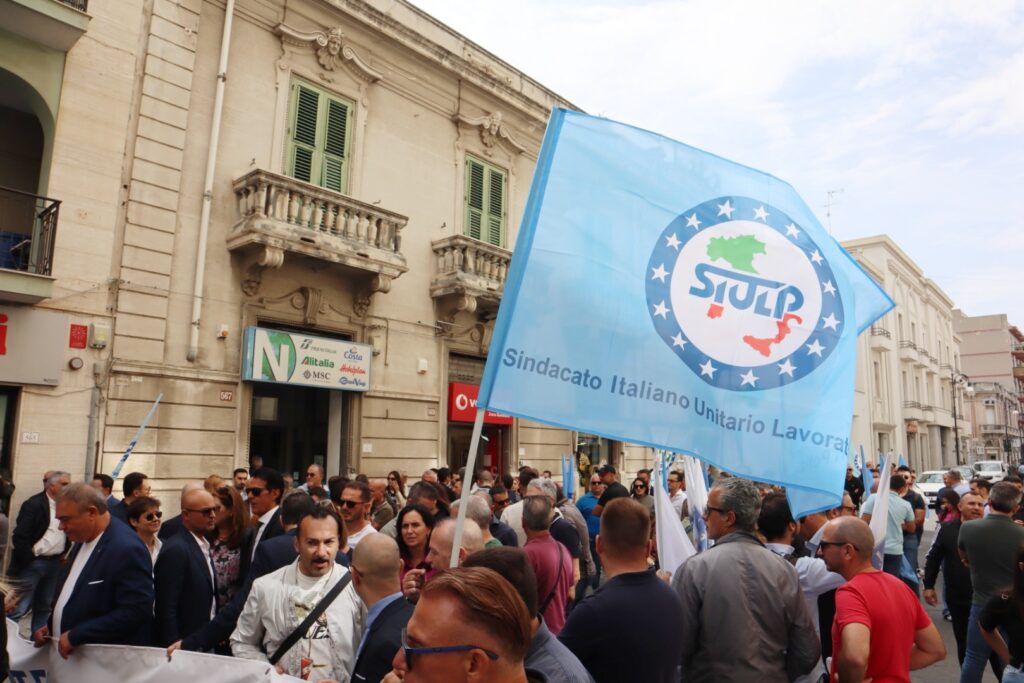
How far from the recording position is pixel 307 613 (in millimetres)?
3529

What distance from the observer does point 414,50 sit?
1445cm

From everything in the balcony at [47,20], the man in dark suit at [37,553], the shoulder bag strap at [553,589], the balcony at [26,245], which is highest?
the balcony at [47,20]

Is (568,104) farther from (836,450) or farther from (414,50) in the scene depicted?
(836,450)

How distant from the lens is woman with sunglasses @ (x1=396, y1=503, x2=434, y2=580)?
177 inches

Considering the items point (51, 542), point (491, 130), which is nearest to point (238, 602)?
point (51, 542)

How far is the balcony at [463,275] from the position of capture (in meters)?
14.5

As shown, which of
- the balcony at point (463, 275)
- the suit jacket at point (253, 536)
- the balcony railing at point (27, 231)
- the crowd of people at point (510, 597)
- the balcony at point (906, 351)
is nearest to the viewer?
the crowd of people at point (510, 597)

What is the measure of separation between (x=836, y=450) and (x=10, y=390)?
10122 millimetres

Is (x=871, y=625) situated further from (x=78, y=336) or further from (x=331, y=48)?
(x=331, y=48)

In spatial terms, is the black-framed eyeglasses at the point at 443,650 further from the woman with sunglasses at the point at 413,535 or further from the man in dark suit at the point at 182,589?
the man in dark suit at the point at 182,589

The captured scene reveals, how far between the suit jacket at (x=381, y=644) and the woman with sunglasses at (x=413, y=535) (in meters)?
1.49

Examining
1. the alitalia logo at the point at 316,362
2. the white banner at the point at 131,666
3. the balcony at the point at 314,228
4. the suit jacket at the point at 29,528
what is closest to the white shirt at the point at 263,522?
the white banner at the point at 131,666

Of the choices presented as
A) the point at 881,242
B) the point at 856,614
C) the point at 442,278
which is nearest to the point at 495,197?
the point at 442,278

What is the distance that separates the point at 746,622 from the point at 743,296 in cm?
156
